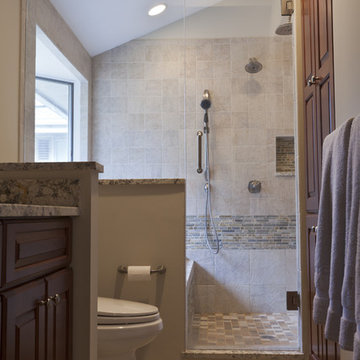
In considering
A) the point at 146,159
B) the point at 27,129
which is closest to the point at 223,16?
the point at 146,159

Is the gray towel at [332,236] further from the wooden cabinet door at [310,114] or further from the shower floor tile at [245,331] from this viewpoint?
the shower floor tile at [245,331]

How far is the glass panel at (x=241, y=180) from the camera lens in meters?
2.76

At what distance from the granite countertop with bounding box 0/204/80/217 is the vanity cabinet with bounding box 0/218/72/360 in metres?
0.02

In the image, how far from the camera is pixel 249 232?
9.16 feet

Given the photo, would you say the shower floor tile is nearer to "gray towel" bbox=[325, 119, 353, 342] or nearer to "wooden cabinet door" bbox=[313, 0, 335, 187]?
"wooden cabinet door" bbox=[313, 0, 335, 187]

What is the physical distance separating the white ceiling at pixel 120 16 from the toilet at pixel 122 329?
1.65 meters

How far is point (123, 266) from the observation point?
2.68m

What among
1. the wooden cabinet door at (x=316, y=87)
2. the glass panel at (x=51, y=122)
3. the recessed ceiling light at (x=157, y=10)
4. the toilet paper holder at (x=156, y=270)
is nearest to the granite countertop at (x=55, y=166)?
the wooden cabinet door at (x=316, y=87)

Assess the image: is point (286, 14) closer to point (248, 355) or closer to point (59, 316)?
point (248, 355)

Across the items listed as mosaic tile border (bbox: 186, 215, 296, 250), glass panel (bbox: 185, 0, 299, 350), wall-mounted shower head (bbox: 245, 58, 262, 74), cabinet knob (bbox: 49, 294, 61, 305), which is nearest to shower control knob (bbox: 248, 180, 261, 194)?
glass panel (bbox: 185, 0, 299, 350)

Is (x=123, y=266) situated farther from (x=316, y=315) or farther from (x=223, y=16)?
(x=223, y=16)

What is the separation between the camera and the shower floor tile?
8.95ft

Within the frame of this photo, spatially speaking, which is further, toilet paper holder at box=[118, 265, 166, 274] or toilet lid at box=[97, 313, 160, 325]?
toilet paper holder at box=[118, 265, 166, 274]

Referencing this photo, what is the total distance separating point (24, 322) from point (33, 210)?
258 mm
